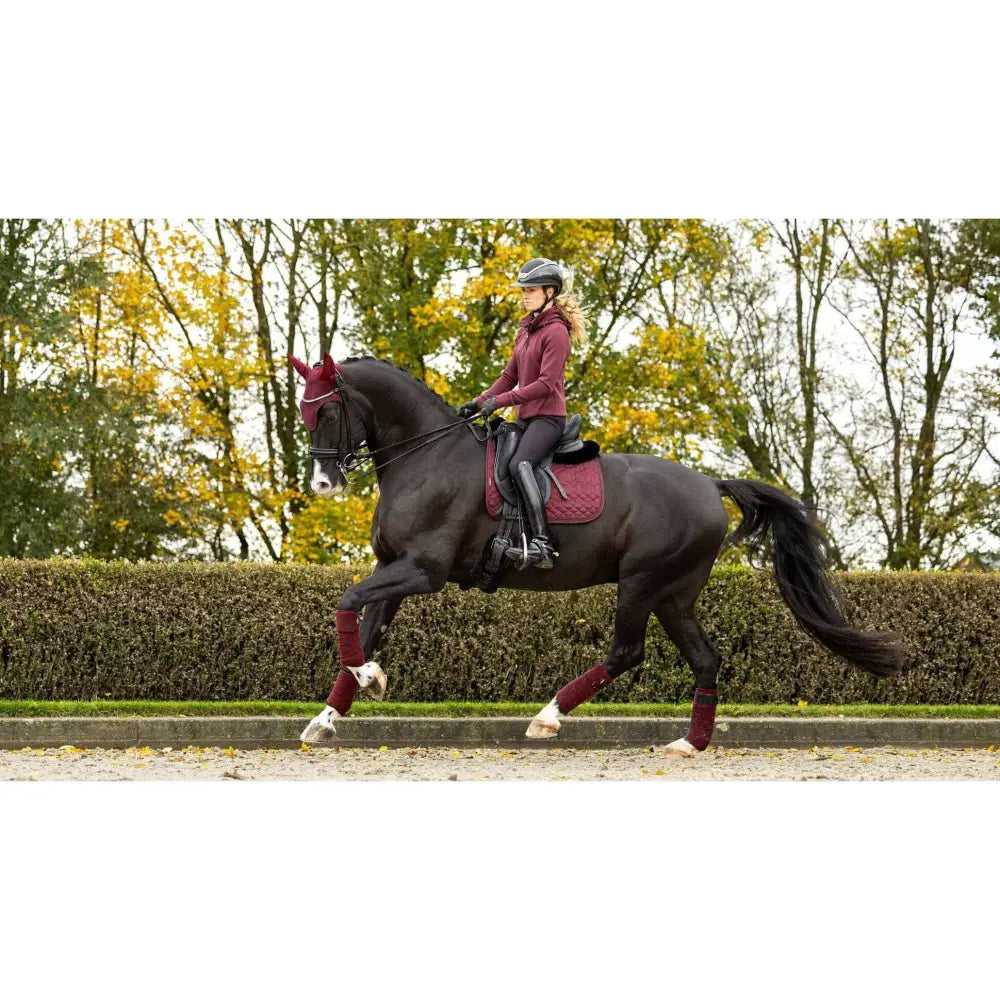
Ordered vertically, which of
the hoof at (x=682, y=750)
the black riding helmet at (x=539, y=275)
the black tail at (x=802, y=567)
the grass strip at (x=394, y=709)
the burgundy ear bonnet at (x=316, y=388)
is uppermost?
the black riding helmet at (x=539, y=275)

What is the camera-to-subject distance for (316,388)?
8.00 m

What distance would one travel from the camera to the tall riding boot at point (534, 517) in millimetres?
8234

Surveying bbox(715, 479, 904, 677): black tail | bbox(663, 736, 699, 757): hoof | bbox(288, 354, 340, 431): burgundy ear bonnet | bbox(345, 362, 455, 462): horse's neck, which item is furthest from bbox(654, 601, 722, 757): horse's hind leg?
bbox(288, 354, 340, 431): burgundy ear bonnet

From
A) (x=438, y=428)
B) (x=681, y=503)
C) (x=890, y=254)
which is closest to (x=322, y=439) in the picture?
(x=438, y=428)

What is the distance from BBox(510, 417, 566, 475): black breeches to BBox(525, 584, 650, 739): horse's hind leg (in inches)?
42.9

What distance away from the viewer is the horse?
798 centimetres

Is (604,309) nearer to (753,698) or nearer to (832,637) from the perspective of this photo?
(753,698)

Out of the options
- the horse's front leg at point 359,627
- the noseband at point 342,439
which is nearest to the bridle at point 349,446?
the noseband at point 342,439

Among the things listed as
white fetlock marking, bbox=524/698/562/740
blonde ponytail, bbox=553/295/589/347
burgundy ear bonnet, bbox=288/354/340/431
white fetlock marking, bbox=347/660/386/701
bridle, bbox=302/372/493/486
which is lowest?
white fetlock marking, bbox=524/698/562/740

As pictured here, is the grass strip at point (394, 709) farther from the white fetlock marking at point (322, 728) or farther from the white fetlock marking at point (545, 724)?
the white fetlock marking at point (322, 728)

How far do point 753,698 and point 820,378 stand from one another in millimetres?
9872

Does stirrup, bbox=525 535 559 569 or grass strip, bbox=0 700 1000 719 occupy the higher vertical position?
stirrup, bbox=525 535 559 569

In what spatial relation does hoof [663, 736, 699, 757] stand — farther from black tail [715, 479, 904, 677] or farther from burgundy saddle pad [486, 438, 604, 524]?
burgundy saddle pad [486, 438, 604, 524]

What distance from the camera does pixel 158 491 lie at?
19.5 m
